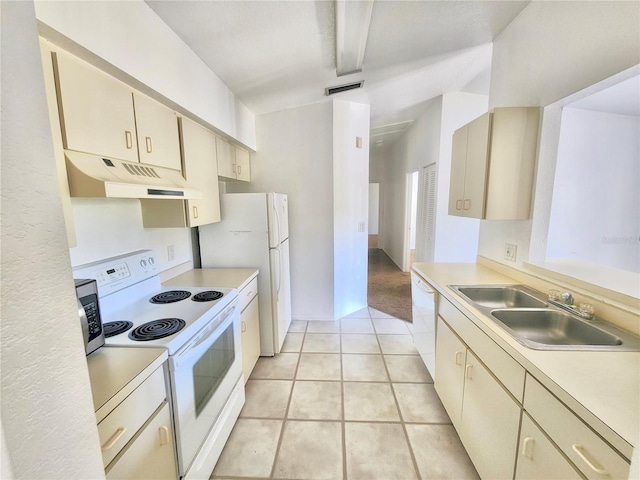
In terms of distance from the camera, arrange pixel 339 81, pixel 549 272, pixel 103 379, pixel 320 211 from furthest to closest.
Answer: pixel 320 211 < pixel 339 81 < pixel 549 272 < pixel 103 379

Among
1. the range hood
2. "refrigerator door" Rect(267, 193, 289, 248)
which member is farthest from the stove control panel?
"refrigerator door" Rect(267, 193, 289, 248)

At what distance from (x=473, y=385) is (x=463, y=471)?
554 millimetres

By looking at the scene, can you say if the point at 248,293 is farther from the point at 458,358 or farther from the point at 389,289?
the point at 389,289

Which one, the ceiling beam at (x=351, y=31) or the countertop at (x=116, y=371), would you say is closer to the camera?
the countertop at (x=116, y=371)

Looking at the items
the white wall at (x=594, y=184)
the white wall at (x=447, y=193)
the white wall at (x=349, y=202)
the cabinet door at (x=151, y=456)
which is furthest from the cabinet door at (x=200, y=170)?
the white wall at (x=594, y=184)

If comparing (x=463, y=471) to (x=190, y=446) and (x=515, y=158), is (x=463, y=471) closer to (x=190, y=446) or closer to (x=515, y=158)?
(x=190, y=446)

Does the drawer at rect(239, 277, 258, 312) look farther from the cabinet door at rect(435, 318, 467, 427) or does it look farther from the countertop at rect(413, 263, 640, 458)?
the countertop at rect(413, 263, 640, 458)

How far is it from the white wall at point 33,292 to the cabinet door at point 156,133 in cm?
110

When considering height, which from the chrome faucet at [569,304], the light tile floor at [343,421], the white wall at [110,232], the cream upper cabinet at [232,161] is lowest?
the light tile floor at [343,421]

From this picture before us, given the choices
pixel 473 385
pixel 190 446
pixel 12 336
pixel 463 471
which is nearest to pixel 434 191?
pixel 473 385

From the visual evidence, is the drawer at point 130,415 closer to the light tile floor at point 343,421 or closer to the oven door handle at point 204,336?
the oven door handle at point 204,336

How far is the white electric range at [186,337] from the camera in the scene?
4.06 ft

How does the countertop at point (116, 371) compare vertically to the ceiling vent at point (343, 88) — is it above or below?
below

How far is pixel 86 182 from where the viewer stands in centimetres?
108
